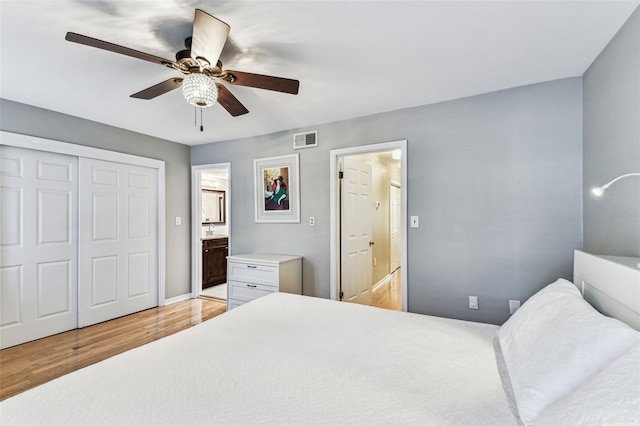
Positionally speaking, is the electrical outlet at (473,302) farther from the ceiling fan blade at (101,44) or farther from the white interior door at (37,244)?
the white interior door at (37,244)

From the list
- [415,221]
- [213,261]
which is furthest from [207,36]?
[213,261]

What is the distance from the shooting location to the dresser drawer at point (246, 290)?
10.9 ft

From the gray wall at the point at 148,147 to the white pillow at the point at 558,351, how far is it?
13.9 ft

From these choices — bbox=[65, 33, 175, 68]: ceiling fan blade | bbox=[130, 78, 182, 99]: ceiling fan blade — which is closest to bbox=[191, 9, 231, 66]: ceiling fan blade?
bbox=[65, 33, 175, 68]: ceiling fan blade

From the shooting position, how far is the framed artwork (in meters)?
Answer: 3.68

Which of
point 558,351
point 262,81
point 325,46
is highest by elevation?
point 325,46

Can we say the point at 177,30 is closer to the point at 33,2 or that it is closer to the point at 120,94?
the point at 33,2

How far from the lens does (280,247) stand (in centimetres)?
380

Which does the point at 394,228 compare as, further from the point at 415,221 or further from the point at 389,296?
the point at 415,221

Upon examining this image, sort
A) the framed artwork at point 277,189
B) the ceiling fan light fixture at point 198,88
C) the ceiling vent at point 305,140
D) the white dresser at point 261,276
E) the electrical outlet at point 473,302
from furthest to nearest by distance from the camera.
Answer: the framed artwork at point 277,189
the ceiling vent at point 305,140
the white dresser at point 261,276
the electrical outlet at point 473,302
the ceiling fan light fixture at point 198,88

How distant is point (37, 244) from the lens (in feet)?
9.66

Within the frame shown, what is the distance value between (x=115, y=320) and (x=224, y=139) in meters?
2.69

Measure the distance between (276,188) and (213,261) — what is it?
2.23 meters

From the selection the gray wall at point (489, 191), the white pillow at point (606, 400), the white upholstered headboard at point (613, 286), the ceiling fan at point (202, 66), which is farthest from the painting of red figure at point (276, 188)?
the white pillow at point (606, 400)
